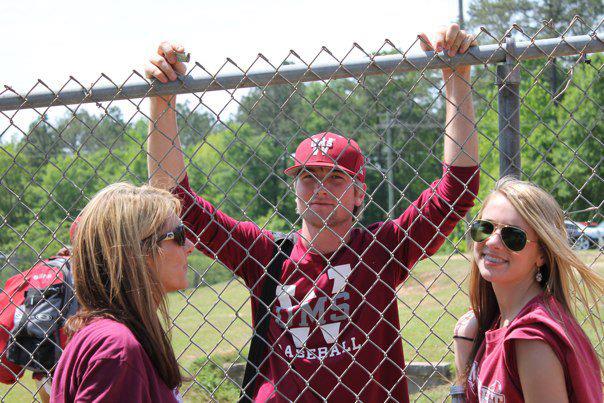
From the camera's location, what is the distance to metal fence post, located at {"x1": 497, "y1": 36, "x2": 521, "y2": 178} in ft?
9.47

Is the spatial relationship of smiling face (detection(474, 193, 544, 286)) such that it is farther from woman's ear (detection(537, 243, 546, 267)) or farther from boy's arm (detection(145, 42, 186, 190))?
boy's arm (detection(145, 42, 186, 190))

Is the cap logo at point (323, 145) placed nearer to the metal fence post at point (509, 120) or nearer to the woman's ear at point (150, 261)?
the metal fence post at point (509, 120)

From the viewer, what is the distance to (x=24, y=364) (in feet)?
14.4

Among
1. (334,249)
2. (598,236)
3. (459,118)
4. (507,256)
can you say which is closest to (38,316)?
(334,249)

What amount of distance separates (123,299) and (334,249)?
4.26ft

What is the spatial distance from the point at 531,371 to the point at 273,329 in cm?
112

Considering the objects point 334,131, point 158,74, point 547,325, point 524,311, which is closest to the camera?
point 547,325

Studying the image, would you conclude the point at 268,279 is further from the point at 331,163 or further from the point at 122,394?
the point at 122,394

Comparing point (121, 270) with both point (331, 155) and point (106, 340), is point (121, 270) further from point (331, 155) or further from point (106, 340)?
point (331, 155)

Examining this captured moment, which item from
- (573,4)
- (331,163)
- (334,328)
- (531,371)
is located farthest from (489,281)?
(573,4)

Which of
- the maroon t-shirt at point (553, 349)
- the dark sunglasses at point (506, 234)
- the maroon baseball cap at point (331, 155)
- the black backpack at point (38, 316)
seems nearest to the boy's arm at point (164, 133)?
the maroon baseball cap at point (331, 155)

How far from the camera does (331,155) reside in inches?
121

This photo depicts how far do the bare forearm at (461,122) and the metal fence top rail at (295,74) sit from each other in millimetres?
110

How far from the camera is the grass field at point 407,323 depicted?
193 inches
